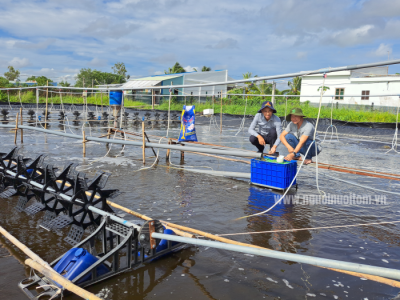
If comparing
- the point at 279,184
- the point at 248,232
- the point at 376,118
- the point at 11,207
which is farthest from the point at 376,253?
the point at 376,118

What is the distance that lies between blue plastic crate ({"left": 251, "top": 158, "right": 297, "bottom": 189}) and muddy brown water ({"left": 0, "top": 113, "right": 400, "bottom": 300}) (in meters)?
0.24

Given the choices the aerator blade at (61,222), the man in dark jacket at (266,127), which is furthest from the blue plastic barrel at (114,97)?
the aerator blade at (61,222)

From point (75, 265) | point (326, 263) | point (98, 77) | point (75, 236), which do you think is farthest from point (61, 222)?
point (98, 77)

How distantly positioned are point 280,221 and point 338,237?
2.87 feet

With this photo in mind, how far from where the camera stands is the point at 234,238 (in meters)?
4.44

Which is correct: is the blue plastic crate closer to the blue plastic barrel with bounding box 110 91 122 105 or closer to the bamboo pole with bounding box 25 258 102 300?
the bamboo pole with bounding box 25 258 102 300

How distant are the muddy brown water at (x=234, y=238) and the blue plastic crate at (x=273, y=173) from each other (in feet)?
0.78

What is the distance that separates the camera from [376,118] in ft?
78.8

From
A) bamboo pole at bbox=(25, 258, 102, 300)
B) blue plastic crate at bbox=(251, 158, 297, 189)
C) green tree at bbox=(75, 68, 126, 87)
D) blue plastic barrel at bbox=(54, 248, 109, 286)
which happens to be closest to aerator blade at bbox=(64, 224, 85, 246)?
blue plastic barrel at bbox=(54, 248, 109, 286)

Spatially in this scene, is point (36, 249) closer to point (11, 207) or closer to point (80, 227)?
point (80, 227)

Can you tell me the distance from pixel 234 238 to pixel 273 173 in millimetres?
2586

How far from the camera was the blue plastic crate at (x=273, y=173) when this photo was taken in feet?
21.4

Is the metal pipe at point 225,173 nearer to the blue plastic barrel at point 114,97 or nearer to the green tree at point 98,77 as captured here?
the blue plastic barrel at point 114,97

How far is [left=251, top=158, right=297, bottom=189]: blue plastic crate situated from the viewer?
6.52 m
